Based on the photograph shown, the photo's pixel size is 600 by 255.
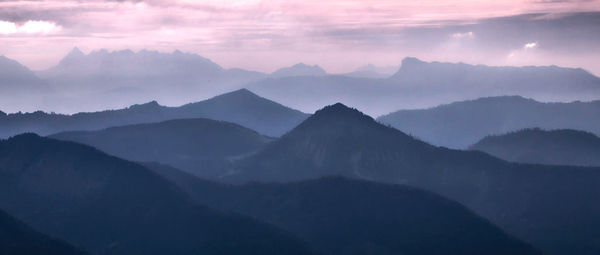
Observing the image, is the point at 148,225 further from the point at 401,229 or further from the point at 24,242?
the point at 401,229

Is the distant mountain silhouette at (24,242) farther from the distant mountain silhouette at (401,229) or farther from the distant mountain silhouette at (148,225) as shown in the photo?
the distant mountain silhouette at (401,229)

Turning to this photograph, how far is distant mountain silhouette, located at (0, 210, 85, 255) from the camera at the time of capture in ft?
464

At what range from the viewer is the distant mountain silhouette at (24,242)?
14138cm

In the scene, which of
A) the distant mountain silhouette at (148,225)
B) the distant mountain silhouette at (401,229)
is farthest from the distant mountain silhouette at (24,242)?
the distant mountain silhouette at (401,229)

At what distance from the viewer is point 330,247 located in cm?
17825

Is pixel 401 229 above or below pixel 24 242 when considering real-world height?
above

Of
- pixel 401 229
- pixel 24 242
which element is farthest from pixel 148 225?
pixel 401 229

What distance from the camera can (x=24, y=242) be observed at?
145375 mm

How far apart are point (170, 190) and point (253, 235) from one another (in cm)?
4056

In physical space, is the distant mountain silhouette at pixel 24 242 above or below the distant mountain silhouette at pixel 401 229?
below

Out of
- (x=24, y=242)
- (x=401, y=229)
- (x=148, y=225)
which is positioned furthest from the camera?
(x=401, y=229)

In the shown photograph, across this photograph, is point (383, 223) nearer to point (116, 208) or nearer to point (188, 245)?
point (188, 245)

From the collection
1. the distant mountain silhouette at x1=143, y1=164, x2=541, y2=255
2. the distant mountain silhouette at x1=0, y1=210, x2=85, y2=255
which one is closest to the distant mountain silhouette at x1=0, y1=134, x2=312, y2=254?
the distant mountain silhouette at x1=143, y1=164, x2=541, y2=255

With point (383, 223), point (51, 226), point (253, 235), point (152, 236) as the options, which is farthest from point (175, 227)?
point (383, 223)
